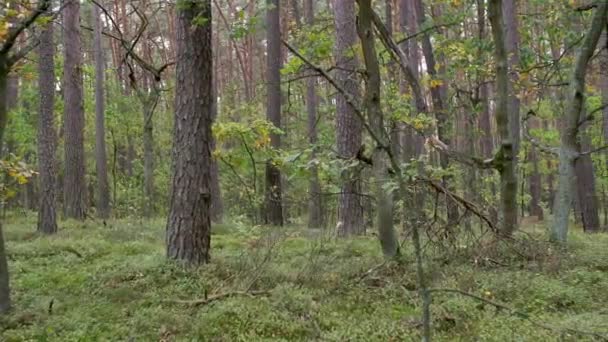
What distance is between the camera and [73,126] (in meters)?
13.9

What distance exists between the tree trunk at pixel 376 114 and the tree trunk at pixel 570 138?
10.1ft

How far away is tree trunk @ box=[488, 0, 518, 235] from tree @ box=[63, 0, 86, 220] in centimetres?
1062

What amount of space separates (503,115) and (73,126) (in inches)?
430

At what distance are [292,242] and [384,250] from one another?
105 inches

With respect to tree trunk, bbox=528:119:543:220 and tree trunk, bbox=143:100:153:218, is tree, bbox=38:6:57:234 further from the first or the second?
tree trunk, bbox=528:119:543:220

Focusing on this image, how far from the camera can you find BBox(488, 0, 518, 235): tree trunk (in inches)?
274

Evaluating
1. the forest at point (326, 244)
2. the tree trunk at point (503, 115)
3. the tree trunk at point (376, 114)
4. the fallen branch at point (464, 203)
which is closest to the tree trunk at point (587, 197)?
the forest at point (326, 244)

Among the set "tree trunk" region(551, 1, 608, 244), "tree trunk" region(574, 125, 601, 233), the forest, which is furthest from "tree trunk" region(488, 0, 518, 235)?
"tree trunk" region(574, 125, 601, 233)

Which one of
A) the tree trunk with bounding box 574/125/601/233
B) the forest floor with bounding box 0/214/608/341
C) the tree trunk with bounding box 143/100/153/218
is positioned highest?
the tree trunk with bounding box 143/100/153/218

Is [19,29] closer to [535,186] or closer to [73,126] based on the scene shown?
[73,126]

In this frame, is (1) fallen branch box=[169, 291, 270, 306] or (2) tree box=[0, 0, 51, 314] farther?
(1) fallen branch box=[169, 291, 270, 306]

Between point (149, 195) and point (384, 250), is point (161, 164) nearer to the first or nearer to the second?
point (149, 195)

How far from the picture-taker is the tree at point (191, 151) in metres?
7.17

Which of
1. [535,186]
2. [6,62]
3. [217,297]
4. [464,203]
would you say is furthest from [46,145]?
[535,186]
